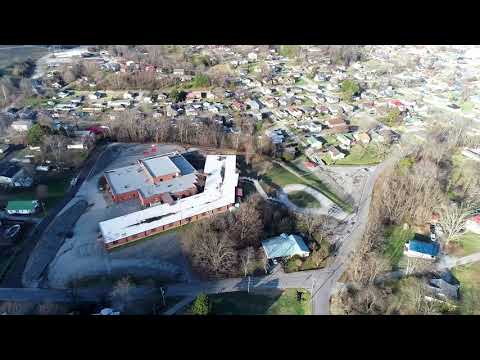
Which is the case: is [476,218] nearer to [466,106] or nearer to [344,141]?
[344,141]

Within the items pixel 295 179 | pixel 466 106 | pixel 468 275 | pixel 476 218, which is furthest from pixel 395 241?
pixel 466 106

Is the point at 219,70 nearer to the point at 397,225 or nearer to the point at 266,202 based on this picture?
the point at 266,202

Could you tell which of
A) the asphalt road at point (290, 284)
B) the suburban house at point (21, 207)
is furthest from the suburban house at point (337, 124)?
the suburban house at point (21, 207)

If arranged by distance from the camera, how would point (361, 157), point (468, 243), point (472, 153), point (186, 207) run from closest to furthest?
point (468, 243), point (186, 207), point (472, 153), point (361, 157)

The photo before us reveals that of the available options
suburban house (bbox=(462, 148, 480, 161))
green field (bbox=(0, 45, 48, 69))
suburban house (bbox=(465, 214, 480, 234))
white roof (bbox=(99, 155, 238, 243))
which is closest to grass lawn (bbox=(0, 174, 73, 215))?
white roof (bbox=(99, 155, 238, 243))

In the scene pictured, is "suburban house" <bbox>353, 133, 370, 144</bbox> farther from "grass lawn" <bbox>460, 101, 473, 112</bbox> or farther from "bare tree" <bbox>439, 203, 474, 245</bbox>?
"grass lawn" <bbox>460, 101, 473, 112</bbox>

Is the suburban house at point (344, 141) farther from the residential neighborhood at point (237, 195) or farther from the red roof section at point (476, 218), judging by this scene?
the red roof section at point (476, 218)
